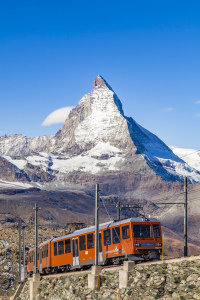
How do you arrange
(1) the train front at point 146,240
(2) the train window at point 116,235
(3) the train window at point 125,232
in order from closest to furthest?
1. (1) the train front at point 146,240
2. (3) the train window at point 125,232
3. (2) the train window at point 116,235

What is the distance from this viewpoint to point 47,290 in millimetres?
48062

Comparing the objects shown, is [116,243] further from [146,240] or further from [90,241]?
[90,241]

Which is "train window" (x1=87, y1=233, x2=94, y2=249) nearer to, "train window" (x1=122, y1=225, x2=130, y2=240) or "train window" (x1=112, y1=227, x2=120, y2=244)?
"train window" (x1=112, y1=227, x2=120, y2=244)

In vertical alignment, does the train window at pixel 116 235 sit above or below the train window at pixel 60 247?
above

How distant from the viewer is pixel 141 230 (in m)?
37.9

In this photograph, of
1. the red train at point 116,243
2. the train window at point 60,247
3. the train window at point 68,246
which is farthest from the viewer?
the train window at point 60,247

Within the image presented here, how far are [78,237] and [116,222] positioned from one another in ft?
23.4

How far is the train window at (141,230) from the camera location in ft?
123

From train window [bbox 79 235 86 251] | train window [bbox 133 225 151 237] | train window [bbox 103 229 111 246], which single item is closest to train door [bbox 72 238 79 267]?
train window [bbox 79 235 86 251]

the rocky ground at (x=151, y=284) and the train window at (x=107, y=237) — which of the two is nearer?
the rocky ground at (x=151, y=284)

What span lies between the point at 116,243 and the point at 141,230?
100 inches

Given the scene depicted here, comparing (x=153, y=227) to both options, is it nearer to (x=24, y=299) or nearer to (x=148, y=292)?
(x=148, y=292)

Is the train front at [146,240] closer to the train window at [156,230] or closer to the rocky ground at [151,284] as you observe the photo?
the train window at [156,230]

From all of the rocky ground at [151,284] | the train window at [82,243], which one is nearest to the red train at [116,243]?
the train window at [82,243]
